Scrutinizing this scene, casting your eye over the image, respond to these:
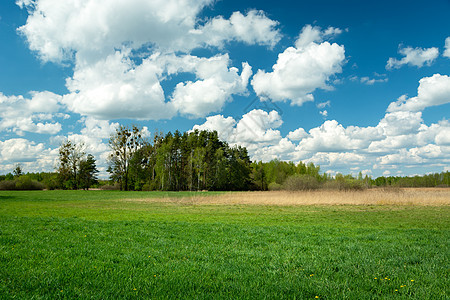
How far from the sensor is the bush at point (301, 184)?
4612 cm

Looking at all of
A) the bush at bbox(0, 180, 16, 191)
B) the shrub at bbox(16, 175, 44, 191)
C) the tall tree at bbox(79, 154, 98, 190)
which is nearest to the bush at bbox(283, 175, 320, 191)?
the tall tree at bbox(79, 154, 98, 190)

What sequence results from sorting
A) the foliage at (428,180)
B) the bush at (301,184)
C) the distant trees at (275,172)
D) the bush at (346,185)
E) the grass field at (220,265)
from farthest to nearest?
the foliage at (428,180)
the distant trees at (275,172)
the bush at (301,184)
the bush at (346,185)
the grass field at (220,265)

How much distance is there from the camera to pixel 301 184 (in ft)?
154

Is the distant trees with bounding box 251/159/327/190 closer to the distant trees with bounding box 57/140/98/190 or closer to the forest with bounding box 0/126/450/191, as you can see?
the forest with bounding box 0/126/450/191

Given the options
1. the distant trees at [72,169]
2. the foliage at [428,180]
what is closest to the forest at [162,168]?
the distant trees at [72,169]

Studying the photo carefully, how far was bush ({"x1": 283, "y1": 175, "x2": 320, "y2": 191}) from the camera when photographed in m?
46.1

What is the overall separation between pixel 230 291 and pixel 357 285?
231 cm

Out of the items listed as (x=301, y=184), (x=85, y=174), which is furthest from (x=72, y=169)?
(x=301, y=184)

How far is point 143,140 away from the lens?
241ft

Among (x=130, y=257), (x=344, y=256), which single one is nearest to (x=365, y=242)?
(x=344, y=256)

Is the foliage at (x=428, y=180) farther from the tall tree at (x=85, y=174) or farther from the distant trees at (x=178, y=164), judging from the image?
the tall tree at (x=85, y=174)

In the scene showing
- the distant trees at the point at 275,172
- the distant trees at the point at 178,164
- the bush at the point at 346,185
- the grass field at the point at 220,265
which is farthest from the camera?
the distant trees at the point at 275,172

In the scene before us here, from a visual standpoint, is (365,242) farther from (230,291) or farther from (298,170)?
(298,170)

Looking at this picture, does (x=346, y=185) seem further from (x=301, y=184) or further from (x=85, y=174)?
(x=85, y=174)
